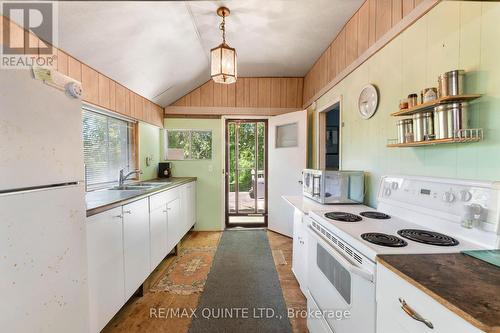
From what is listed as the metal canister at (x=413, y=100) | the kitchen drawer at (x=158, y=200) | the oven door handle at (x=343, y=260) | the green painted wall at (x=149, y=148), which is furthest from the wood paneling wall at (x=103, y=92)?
the metal canister at (x=413, y=100)

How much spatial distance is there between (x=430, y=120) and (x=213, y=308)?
199 centimetres

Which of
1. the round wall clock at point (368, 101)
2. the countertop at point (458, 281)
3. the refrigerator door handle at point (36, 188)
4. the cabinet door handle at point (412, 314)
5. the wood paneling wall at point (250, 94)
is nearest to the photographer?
the countertop at point (458, 281)

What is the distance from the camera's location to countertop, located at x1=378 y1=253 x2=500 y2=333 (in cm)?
55

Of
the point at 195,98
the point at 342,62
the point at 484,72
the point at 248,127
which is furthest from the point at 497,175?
the point at 195,98

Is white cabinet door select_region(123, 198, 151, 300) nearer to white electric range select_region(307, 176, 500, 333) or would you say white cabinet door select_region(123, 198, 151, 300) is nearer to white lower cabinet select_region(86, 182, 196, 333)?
white lower cabinet select_region(86, 182, 196, 333)

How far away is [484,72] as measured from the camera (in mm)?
1017

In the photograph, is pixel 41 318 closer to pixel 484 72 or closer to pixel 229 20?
pixel 484 72

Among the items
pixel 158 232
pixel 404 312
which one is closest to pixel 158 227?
pixel 158 232

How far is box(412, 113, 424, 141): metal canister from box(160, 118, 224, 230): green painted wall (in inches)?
116

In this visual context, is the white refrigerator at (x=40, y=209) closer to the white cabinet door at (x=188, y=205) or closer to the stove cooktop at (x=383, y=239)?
the stove cooktop at (x=383, y=239)

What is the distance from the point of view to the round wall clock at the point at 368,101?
1.82m

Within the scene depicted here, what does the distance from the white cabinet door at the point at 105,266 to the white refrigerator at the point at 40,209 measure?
12cm

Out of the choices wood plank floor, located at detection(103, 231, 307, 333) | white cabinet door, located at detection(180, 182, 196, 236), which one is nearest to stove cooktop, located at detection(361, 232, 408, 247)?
wood plank floor, located at detection(103, 231, 307, 333)

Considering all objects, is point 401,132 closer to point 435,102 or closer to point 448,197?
point 435,102
